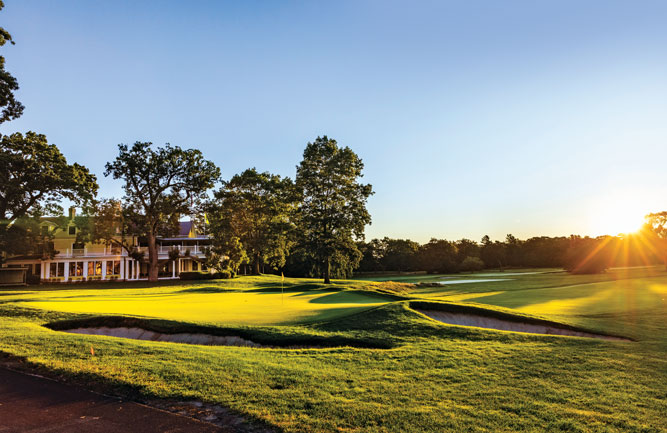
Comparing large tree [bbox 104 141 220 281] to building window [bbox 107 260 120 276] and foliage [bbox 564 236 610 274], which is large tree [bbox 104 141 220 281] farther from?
foliage [bbox 564 236 610 274]

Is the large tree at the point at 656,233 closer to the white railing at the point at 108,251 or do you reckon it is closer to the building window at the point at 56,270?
the white railing at the point at 108,251

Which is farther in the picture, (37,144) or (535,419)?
(37,144)

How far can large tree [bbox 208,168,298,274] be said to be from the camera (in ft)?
160

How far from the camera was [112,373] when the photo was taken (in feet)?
24.1

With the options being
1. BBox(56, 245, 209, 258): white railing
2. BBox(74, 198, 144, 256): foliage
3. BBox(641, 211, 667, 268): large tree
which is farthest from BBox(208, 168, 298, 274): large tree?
BBox(641, 211, 667, 268): large tree

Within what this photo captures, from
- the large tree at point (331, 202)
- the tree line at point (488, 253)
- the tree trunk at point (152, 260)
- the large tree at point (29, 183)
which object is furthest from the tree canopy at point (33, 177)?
the tree line at point (488, 253)

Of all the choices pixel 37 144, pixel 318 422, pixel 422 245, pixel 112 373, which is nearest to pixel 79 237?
pixel 37 144

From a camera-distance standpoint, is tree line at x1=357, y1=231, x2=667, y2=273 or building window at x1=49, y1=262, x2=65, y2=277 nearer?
building window at x1=49, y1=262, x2=65, y2=277

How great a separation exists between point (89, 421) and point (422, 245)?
323ft

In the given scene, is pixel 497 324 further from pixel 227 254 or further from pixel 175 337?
pixel 227 254

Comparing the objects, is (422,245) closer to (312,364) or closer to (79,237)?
(79,237)

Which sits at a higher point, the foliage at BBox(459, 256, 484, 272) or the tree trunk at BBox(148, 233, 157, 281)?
the tree trunk at BBox(148, 233, 157, 281)

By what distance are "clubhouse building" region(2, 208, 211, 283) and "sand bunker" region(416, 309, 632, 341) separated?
36489mm

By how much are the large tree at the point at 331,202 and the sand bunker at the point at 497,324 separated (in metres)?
24.0
